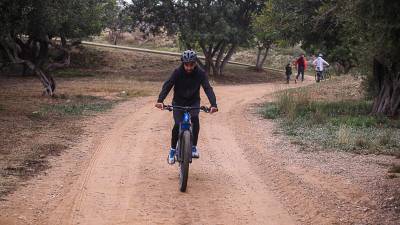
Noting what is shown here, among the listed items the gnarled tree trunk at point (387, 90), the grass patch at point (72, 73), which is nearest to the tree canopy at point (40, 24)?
the grass patch at point (72, 73)

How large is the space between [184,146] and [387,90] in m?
10.1

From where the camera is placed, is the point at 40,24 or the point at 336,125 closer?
the point at 336,125

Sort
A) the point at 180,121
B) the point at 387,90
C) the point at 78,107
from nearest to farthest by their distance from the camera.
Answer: the point at 180,121, the point at 387,90, the point at 78,107

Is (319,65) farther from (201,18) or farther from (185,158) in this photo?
(185,158)

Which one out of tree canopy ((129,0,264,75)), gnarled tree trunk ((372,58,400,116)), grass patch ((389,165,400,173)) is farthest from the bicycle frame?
tree canopy ((129,0,264,75))

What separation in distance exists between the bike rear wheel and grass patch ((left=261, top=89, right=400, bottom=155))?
4.45 meters

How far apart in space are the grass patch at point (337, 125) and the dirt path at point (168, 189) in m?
1.32

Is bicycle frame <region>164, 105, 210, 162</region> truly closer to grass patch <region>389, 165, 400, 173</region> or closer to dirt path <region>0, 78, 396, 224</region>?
dirt path <region>0, 78, 396, 224</region>

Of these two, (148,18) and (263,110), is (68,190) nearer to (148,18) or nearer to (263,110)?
(263,110)

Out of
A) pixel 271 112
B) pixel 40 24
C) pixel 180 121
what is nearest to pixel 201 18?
pixel 40 24

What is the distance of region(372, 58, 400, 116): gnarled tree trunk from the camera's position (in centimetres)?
1608

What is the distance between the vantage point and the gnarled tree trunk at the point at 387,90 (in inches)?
633

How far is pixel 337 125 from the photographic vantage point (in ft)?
47.9

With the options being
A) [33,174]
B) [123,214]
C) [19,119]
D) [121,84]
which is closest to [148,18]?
[121,84]
